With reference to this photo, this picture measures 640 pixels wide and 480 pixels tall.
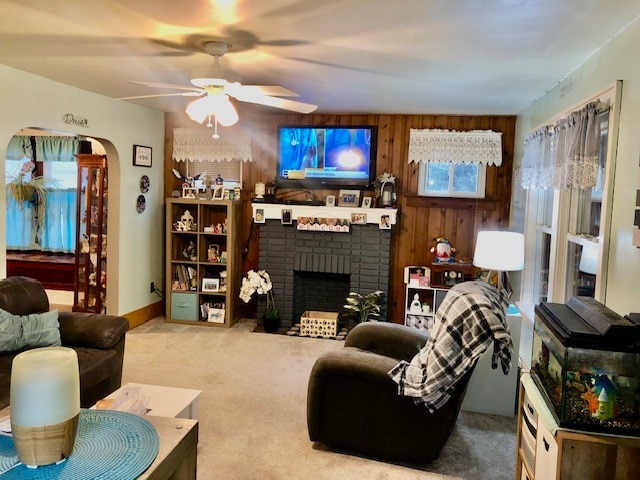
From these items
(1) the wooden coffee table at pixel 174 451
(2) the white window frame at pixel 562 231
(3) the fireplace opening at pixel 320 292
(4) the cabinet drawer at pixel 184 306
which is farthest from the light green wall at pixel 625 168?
(4) the cabinet drawer at pixel 184 306

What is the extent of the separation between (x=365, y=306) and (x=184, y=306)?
6.43 ft

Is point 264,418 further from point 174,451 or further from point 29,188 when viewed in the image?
point 29,188

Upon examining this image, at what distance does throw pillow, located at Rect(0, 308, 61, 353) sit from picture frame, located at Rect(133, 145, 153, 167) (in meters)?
2.27

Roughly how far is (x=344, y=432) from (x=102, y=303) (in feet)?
11.7

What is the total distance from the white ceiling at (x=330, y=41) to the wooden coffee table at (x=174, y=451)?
5.58 ft

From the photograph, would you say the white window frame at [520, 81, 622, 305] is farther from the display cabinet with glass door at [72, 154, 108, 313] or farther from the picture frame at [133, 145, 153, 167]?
the display cabinet with glass door at [72, 154, 108, 313]

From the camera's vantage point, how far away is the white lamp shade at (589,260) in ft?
8.90

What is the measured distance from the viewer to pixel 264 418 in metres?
3.24

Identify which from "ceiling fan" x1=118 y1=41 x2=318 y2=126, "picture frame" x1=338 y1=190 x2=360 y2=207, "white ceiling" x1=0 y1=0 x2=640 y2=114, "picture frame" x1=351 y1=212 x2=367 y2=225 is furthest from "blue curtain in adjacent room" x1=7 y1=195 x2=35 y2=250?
"ceiling fan" x1=118 y1=41 x2=318 y2=126

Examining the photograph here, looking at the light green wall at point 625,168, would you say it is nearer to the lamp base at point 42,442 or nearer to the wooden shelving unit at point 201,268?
the lamp base at point 42,442

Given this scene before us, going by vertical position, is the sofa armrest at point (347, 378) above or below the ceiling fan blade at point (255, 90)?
below

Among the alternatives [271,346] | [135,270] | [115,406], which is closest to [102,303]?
[135,270]

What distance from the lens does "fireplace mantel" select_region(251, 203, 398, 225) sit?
504cm

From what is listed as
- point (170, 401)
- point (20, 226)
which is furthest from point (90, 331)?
point (20, 226)
